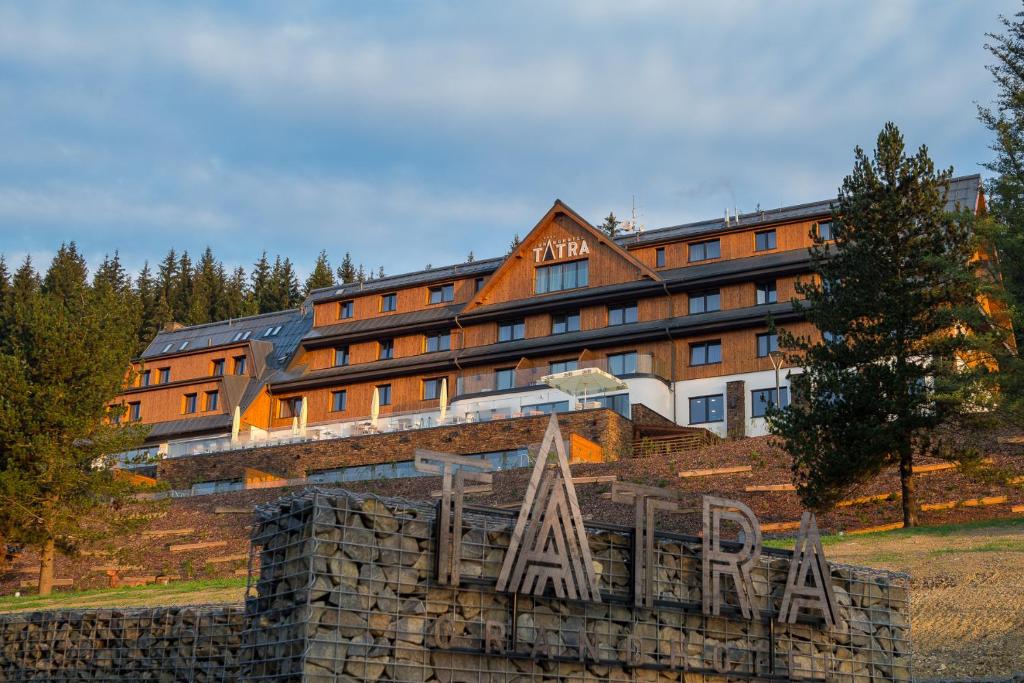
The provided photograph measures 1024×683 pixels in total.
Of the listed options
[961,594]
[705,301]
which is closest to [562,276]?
[705,301]

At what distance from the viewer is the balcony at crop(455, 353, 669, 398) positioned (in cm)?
4944

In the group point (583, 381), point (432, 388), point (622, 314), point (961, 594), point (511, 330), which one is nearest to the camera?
point (961, 594)

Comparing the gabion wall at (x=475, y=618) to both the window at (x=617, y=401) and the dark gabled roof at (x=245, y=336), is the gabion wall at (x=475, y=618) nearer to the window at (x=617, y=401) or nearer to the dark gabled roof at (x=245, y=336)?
the window at (x=617, y=401)

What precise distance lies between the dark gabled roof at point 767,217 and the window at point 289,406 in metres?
17.1

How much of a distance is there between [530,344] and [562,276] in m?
3.89

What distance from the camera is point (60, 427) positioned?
39.6 metres

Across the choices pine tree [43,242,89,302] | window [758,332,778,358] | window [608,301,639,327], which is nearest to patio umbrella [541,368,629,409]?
window [608,301,639,327]

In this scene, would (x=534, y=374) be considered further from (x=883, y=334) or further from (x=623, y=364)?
(x=883, y=334)

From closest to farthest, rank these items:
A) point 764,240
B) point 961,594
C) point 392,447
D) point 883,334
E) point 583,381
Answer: point 961,594 < point 883,334 < point 583,381 < point 392,447 < point 764,240

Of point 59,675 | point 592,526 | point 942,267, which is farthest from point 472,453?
point 592,526

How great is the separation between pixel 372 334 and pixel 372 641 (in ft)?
153

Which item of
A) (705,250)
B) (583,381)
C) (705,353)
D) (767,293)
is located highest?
(705,250)

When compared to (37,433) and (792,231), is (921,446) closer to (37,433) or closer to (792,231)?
(792,231)

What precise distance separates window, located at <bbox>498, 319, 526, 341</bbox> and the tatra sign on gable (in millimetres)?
3119
